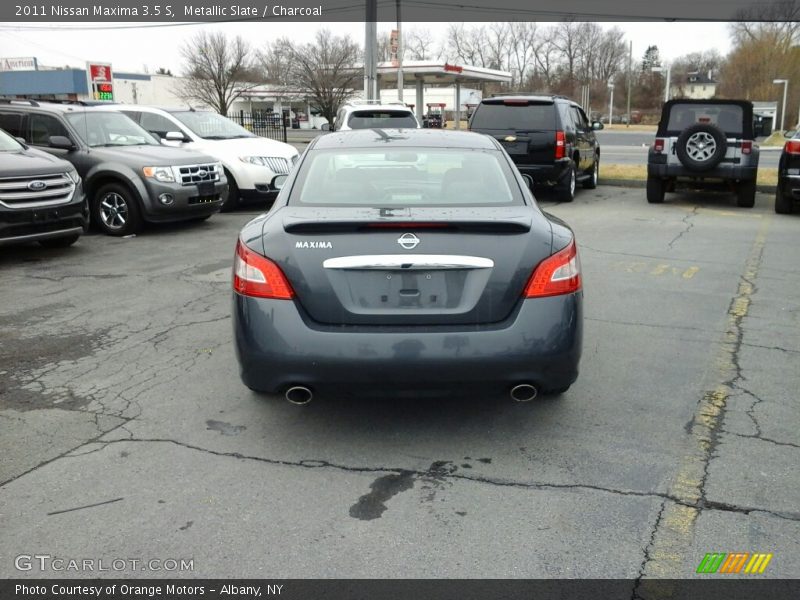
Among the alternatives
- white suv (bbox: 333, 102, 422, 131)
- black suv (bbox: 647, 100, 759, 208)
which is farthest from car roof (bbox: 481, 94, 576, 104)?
white suv (bbox: 333, 102, 422, 131)

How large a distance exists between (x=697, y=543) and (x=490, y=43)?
99951 mm

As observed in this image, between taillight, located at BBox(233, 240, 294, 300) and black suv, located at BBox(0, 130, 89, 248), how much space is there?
580cm

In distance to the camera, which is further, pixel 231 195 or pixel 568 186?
pixel 568 186

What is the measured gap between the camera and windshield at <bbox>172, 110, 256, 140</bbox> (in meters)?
13.8

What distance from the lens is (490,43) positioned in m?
96.4

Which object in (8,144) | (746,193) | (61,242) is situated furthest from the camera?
(746,193)

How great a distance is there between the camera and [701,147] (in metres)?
12.8

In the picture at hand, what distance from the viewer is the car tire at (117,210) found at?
34.8 feet

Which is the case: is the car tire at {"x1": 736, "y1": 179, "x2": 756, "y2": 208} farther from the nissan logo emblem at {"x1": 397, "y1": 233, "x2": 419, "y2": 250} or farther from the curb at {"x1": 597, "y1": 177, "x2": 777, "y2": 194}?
the nissan logo emblem at {"x1": 397, "y1": 233, "x2": 419, "y2": 250}

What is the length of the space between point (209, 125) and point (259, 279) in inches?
440

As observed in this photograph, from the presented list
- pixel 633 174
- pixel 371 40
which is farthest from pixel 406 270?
pixel 371 40

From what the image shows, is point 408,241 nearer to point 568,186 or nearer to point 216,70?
point 568,186

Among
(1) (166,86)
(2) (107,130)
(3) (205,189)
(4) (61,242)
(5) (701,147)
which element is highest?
(1) (166,86)
